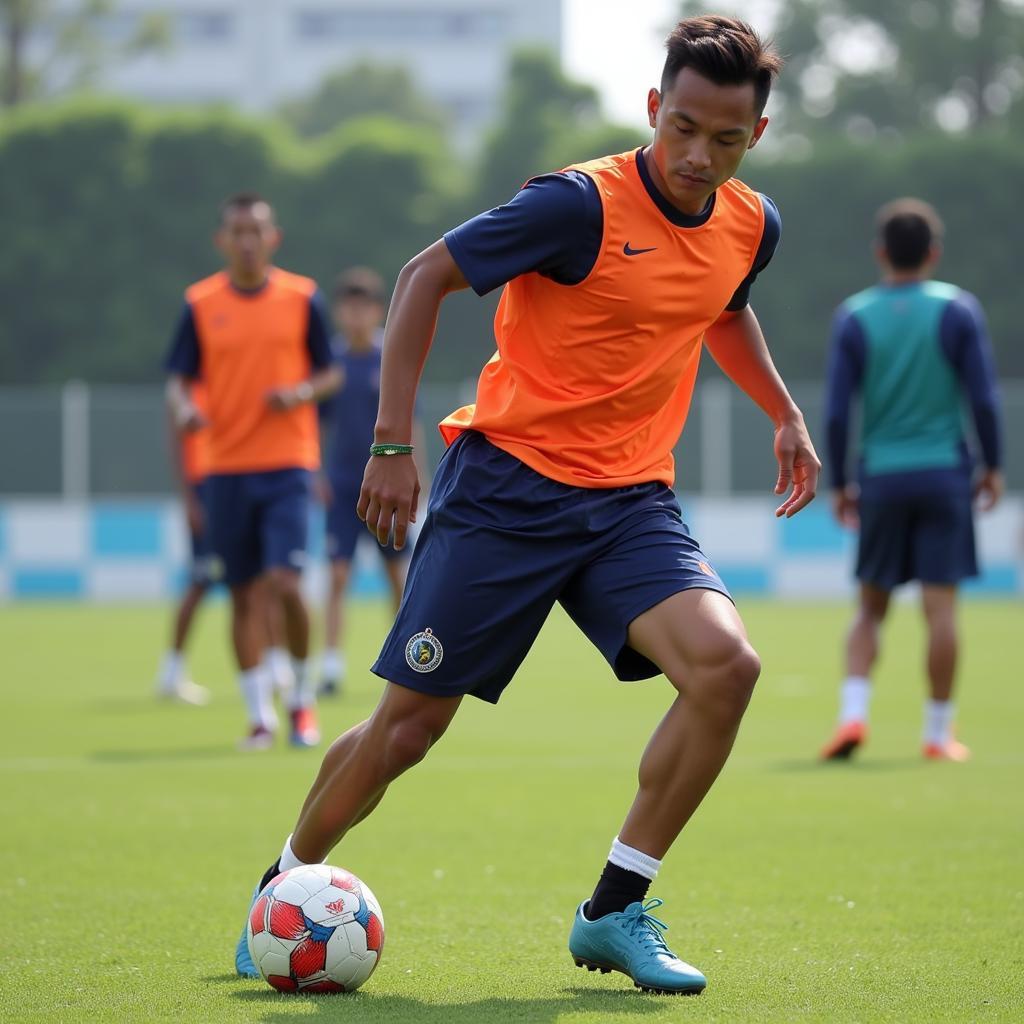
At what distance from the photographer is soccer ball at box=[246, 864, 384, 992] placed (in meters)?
4.49

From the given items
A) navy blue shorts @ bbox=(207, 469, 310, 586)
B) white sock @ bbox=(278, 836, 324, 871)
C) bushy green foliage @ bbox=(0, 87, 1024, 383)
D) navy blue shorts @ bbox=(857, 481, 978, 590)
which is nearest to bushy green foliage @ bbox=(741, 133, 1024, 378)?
bushy green foliage @ bbox=(0, 87, 1024, 383)

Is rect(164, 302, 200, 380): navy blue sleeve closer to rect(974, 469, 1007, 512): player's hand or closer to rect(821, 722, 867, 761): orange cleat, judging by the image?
rect(821, 722, 867, 761): orange cleat

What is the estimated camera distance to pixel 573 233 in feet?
14.8

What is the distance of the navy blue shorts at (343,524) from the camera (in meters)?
12.3

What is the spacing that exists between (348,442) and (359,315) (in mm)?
839

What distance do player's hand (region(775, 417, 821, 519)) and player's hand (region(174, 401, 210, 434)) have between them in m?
4.60

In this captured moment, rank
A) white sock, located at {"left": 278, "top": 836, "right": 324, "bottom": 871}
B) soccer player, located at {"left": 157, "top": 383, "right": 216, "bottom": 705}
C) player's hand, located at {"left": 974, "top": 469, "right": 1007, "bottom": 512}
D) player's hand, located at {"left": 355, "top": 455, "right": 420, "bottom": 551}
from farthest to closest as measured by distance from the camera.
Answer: soccer player, located at {"left": 157, "top": 383, "right": 216, "bottom": 705} → player's hand, located at {"left": 974, "top": 469, "right": 1007, "bottom": 512} → white sock, located at {"left": 278, "top": 836, "right": 324, "bottom": 871} → player's hand, located at {"left": 355, "top": 455, "right": 420, "bottom": 551}

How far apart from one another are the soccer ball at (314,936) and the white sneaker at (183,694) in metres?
7.23

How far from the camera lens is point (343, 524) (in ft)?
40.7

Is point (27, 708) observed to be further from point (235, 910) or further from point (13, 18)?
point (13, 18)

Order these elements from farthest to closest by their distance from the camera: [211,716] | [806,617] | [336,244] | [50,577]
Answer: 1. [336,244]
2. [50,577]
3. [806,617]
4. [211,716]

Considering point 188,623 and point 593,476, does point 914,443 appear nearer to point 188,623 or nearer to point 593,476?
point 593,476

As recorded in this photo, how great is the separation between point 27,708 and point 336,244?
2515cm

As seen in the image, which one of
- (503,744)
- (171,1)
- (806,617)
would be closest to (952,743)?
(503,744)
